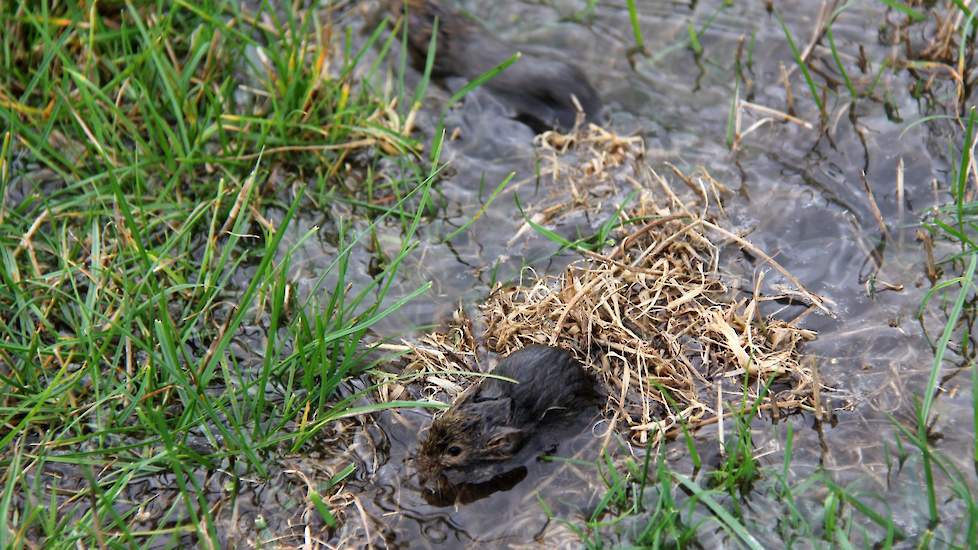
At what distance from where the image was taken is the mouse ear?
342 cm

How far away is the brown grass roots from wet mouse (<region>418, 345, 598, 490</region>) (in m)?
0.16

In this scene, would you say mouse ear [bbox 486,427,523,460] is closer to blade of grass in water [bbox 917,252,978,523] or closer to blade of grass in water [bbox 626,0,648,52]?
blade of grass in water [bbox 917,252,978,523]

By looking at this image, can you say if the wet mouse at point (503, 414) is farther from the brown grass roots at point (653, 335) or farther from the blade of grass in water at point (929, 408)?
the blade of grass in water at point (929, 408)

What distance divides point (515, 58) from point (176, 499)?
2.61 metres

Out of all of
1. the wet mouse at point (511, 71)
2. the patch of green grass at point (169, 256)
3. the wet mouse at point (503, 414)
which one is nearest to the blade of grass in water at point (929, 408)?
the wet mouse at point (503, 414)

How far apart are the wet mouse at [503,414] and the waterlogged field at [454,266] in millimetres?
101

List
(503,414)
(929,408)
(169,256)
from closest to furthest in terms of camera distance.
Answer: (929,408) < (503,414) < (169,256)

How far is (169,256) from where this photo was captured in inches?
164

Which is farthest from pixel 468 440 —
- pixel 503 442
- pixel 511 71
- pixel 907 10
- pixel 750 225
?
pixel 907 10

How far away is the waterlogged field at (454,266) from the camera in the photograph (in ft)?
10.8

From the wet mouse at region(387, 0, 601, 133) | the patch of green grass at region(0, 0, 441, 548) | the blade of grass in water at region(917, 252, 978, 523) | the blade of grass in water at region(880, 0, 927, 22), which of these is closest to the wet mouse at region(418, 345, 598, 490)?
the patch of green grass at region(0, 0, 441, 548)

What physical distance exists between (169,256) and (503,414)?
1712 mm

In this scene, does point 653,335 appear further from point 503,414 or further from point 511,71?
point 511,71

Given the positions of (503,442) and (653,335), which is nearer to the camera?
(503,442)
